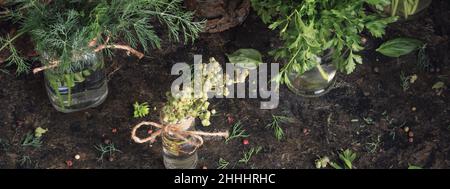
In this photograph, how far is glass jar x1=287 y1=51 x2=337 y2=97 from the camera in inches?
96.0

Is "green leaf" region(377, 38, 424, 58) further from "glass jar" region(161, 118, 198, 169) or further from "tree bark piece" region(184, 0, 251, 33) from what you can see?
"glass jar" region(161, 118, 198, 169)

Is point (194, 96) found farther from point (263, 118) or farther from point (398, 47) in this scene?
point (398, 47)

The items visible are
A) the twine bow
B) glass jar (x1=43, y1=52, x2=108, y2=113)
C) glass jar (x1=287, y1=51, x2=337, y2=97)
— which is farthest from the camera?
glass jar (x1=287, y1=51, x2=337, y2=97)

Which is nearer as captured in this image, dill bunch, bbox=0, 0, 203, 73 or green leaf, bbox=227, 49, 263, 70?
dill bunch, bbox=0, 0, 203, 73

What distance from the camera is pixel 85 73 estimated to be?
2.34m

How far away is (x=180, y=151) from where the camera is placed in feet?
7.39

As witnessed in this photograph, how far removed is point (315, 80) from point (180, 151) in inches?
20.3

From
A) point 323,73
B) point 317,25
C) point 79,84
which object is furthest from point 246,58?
point 79,84

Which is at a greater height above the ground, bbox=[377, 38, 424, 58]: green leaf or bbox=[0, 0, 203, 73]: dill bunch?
bbox=[0, 0, 203, 73]: dill bunch

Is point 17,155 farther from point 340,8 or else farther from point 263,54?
point 340,8

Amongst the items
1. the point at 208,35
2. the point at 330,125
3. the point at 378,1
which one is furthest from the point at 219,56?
the point at 378,1

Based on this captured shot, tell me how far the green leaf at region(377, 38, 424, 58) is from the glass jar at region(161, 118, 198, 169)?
737 mm

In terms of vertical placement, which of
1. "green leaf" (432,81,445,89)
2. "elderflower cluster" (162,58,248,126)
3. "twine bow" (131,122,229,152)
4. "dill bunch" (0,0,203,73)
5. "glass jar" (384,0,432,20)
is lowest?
"green leaf" (432,81,445,89)

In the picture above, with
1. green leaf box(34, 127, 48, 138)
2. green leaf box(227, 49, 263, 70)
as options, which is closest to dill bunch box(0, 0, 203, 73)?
green leaf box(34, 127, 48, 138)
